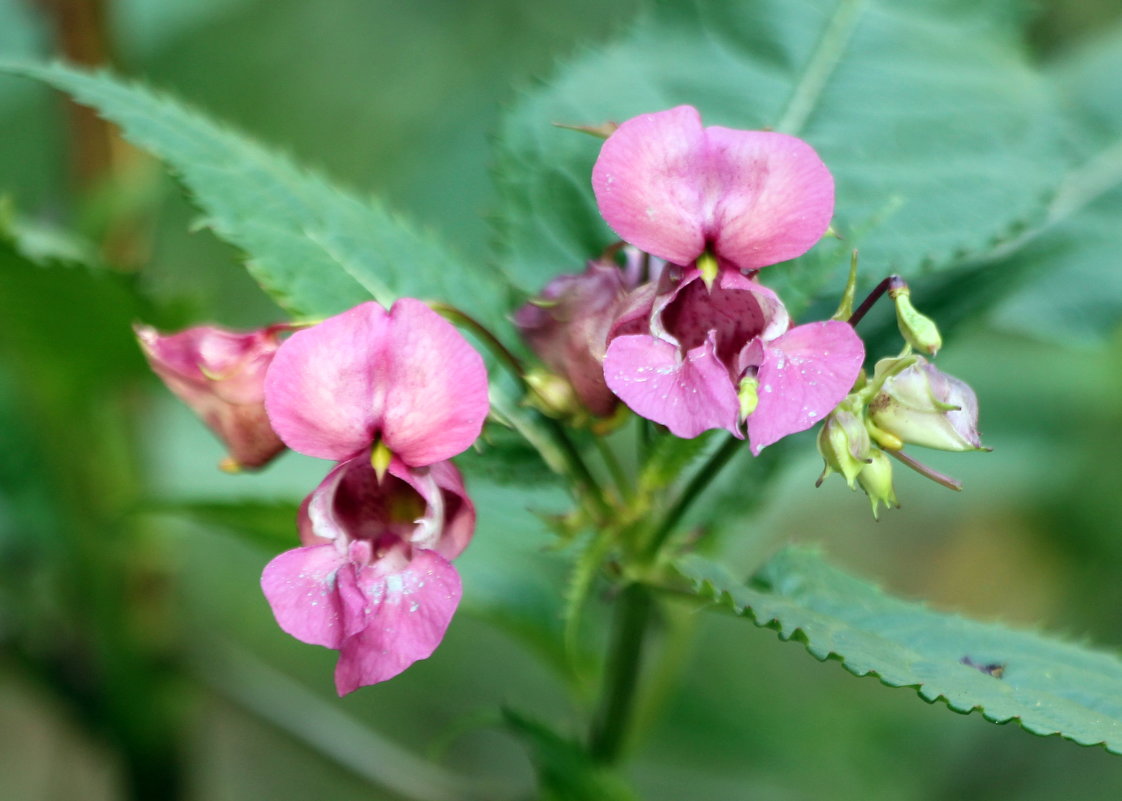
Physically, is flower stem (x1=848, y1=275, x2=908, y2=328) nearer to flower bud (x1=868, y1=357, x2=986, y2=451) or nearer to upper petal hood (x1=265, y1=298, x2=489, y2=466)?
flower bud (x1=868, y1=357, x2=986, y2=451)

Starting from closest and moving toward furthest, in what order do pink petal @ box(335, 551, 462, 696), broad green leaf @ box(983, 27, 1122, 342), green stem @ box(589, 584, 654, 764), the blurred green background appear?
pink petal @ box(335, 551, 462, 696), green stem @ box(589, 584, 654, 764), broad green leaf @ box(983, 27, 1122, 342), the blurred green background

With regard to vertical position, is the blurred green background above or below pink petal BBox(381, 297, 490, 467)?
below

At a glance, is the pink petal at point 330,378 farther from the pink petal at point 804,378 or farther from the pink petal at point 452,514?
the pink petal at point 804,378

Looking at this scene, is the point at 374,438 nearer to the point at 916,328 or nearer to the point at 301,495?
the point at 916,328

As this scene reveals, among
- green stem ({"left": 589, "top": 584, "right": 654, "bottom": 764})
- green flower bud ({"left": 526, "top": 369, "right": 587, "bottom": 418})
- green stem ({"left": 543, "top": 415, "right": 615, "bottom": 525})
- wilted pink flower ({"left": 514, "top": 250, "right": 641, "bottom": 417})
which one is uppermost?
wilted pink flower ({"left": 514, "top": 250, "right": 641, "bottom": 417})

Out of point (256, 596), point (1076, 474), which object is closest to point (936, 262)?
point (1076, 474)

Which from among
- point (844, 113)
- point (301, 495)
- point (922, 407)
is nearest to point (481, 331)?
point (922, 407)

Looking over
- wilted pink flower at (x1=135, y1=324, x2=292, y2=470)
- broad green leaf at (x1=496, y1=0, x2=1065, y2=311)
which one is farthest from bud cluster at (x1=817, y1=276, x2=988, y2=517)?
wilted pink flower at (x1=135, y1=324, x2=292, y2=470)
